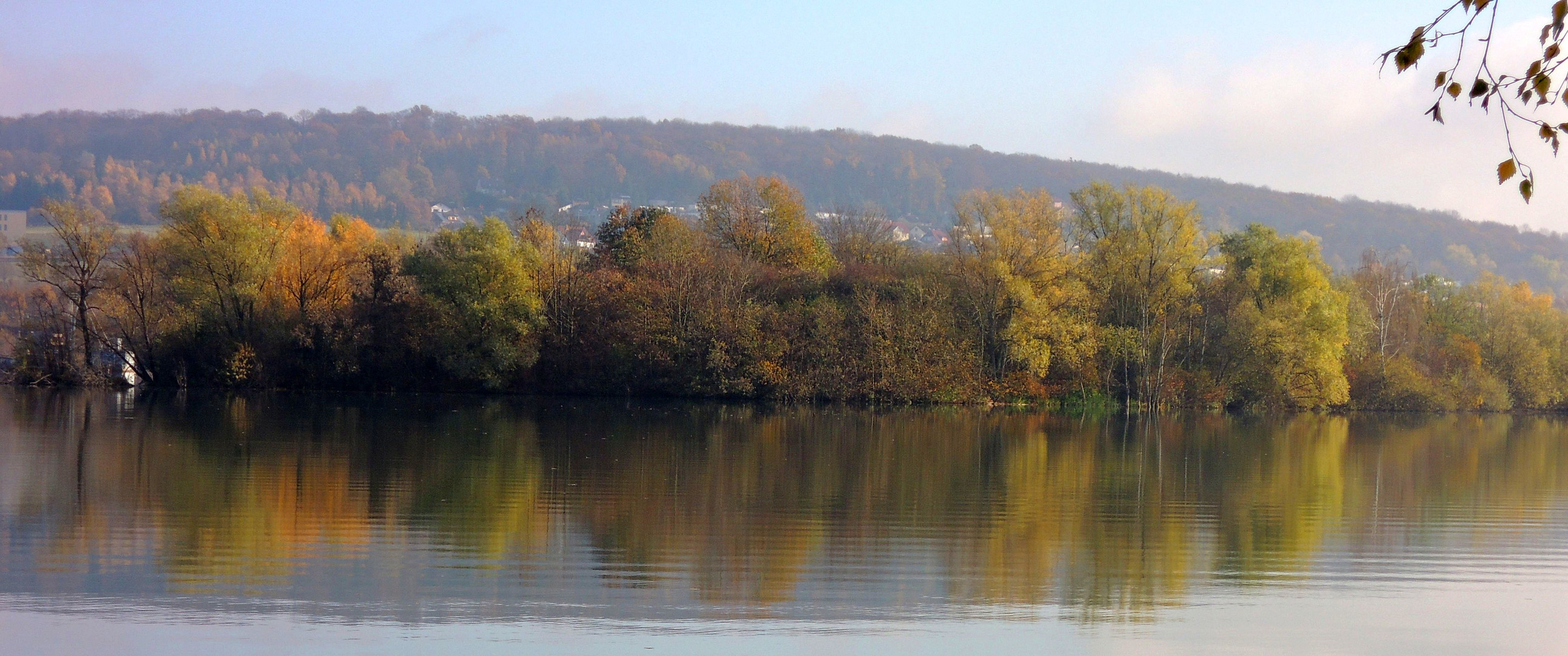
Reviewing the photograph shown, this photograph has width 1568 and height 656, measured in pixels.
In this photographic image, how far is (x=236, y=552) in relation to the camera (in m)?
10.3

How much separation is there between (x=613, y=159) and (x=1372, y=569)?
371 ft

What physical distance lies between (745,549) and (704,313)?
3191 cm

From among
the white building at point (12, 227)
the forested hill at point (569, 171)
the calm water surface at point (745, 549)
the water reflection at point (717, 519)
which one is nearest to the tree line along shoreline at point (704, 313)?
the white building at point (12, 227)

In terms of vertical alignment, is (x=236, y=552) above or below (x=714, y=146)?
below

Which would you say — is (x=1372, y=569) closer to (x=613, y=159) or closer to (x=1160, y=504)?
(x=1160, y=504)

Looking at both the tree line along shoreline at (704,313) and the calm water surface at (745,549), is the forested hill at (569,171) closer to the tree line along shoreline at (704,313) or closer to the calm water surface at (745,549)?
the tree line along shoreline at (704,313)

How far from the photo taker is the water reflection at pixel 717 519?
913cm

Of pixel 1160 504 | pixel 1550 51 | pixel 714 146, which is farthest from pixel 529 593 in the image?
pixel 714 146

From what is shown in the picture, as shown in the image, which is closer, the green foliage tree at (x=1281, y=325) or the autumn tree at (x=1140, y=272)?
the green foliage tree at (x=1281, y=325)

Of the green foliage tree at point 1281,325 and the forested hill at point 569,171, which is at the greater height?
the forested hill at point 569,171

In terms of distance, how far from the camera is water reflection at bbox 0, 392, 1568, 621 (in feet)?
30.0

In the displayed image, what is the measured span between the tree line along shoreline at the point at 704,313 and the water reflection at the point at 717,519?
16716 millimetres

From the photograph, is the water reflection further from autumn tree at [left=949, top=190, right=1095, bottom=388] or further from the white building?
the white building

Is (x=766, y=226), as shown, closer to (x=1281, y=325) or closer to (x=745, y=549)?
(x=1281, y=325)
